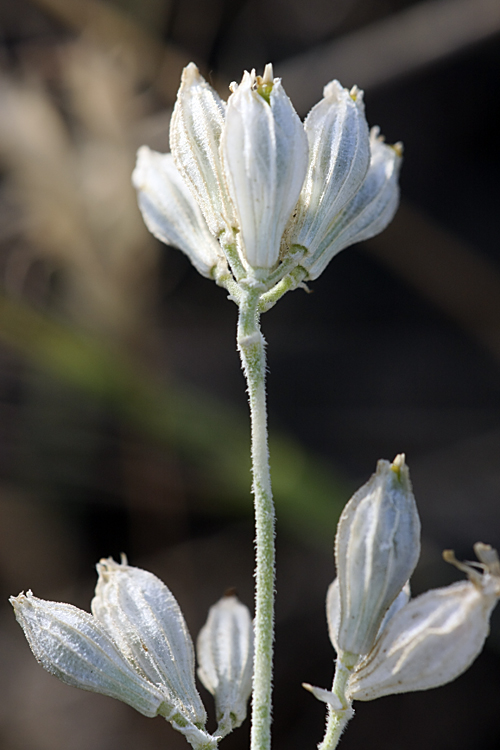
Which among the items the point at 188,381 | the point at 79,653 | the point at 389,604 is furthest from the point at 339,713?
the point at 188,381

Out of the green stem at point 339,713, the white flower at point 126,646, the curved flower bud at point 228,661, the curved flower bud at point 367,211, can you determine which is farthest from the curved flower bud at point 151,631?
the curved flower bud at point 367,211

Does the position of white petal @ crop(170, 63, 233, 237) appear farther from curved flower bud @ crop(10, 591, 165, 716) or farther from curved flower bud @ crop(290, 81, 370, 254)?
curved flower bud @ crop(10, 591, 165, 716)

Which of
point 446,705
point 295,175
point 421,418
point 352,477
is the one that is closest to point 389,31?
point 421,418

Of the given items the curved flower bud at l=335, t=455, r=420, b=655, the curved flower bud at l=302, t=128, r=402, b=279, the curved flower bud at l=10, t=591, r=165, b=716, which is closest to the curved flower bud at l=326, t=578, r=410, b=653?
the curved flower bud at l=335, t=455, r=420, b=655

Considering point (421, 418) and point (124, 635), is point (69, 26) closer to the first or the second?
point (421, 418)

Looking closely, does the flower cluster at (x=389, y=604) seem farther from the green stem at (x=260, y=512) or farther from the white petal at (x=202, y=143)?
the white petal at (x=202, y=143)

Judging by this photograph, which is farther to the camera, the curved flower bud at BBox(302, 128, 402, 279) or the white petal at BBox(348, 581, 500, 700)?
the curved flower bud at BBox(302, 128, 402, 279)
